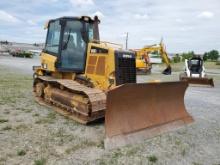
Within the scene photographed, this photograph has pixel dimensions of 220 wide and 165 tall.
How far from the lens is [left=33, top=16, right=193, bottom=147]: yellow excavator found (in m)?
6.24

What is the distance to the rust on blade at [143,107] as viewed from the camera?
19.7ft

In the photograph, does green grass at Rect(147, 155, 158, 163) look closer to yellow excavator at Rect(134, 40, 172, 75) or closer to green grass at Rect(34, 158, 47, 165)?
green grass at Rect(34, 158, 47, 165)

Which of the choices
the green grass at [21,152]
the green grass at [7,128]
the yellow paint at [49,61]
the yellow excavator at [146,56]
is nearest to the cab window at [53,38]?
the yellow paint at [49,61]

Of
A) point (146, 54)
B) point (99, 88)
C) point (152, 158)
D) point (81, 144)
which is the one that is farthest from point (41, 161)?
point (146, 54)

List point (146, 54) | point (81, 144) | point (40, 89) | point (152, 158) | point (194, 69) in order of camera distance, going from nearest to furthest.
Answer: point (152, 158) < point (81, 144) < point (40, 89) < point (194, 69) < point (146, 54)

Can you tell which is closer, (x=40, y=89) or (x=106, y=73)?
(x=106, y=73)

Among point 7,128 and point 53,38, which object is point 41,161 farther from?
point 53,38

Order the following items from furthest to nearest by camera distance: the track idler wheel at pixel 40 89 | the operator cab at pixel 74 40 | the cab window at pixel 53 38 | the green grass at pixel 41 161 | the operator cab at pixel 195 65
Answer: the operator cab at pixel 195 65, the track idler wheel at pixel 40 89, the cab window at pixel 53 38, the operator cab at pixel 74 40, the green grass at pixel 41 161

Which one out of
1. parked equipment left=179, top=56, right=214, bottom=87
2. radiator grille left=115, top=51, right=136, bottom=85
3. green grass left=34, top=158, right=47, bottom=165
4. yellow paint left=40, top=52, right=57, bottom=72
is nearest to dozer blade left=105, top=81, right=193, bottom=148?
radiator grille left=115, top=51, right=136, bottom=85

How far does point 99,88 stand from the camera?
7.72m

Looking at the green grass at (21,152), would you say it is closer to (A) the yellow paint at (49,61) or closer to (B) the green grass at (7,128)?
(B) the green grass at (7,128)

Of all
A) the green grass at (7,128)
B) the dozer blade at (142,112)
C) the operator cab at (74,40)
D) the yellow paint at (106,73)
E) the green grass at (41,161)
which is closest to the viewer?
the green grass at (41,161)

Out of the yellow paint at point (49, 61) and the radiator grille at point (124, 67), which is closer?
the radiator grille at point (124, 67)

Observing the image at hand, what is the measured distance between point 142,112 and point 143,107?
13cm
